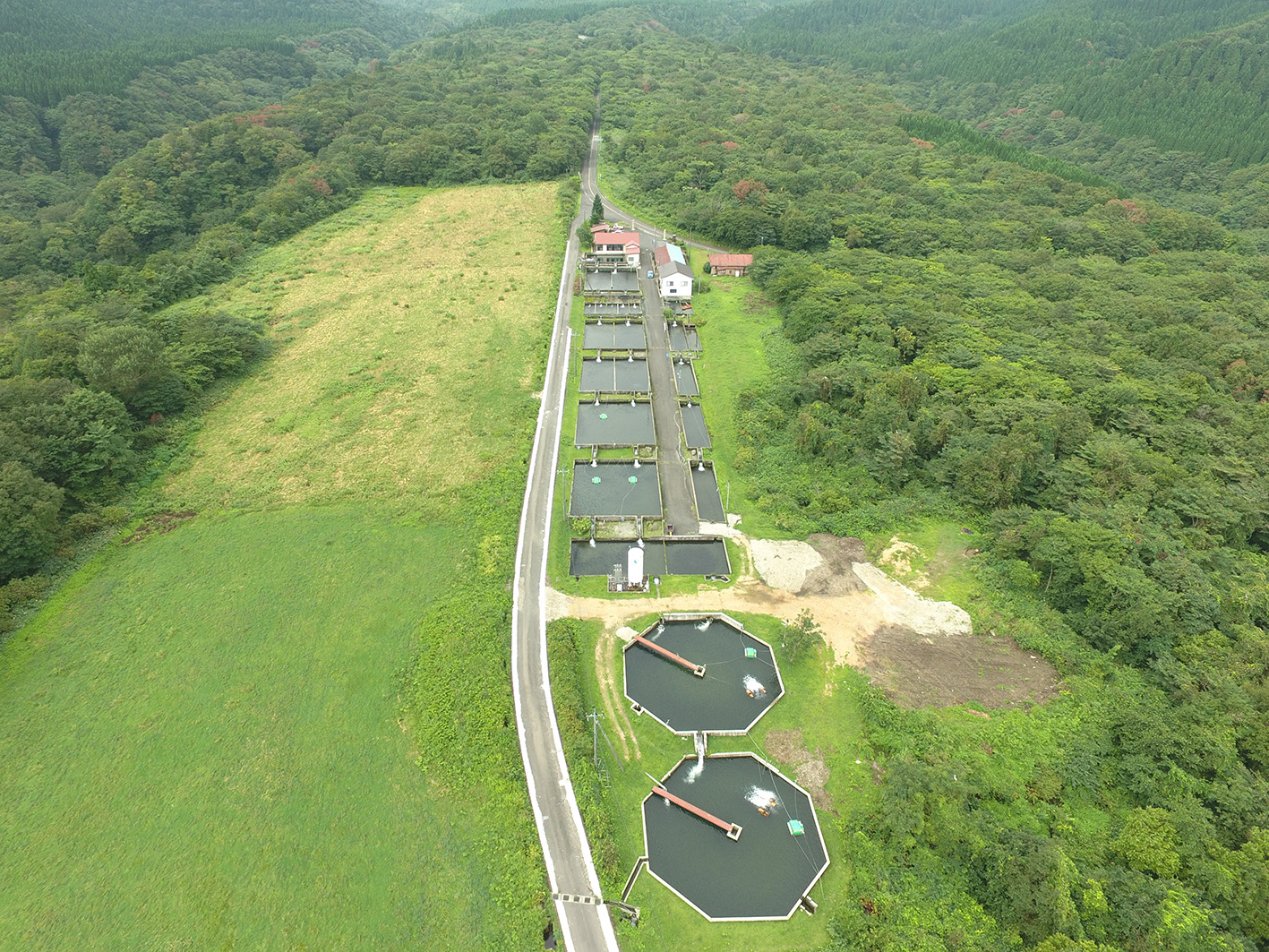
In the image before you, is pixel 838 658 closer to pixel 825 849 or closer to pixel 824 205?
pixel 825 849

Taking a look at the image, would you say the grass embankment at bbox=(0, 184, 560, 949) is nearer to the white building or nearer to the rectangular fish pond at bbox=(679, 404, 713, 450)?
the rectangular fish pond at bbox=(679, 404, 713, 450)

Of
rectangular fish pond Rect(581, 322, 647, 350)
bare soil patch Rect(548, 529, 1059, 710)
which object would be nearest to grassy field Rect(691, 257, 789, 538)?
bare soil patch Rect(548, 529, 1059, 710)

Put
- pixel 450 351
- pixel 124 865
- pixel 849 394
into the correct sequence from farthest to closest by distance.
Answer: pixel 450 351 < pixel 849 394 < pixel 124 865

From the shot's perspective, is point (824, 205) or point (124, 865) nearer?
point (124, 865)

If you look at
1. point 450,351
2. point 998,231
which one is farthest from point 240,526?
point 998,231

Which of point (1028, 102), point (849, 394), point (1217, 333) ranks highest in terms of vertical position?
point (1028, 102)

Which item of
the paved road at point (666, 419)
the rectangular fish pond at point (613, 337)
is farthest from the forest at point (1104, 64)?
the rectangular fish pond at point (613, 337)

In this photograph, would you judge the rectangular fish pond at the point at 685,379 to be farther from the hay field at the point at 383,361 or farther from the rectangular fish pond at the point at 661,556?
the rectangular fish pond at the point at 661,556
